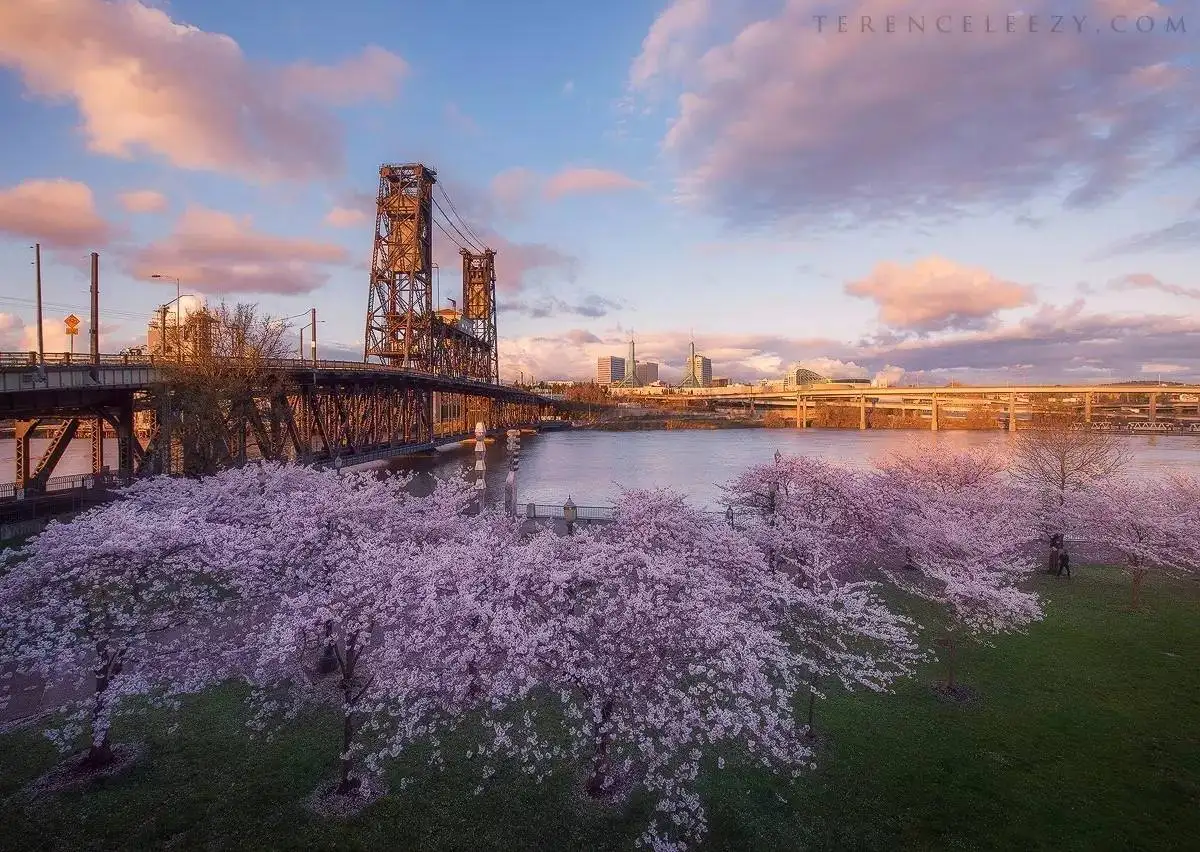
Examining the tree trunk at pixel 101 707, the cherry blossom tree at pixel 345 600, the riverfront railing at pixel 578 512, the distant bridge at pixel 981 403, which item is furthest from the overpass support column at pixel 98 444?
the distant bridge at pixel 981 403

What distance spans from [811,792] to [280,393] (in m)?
38.1

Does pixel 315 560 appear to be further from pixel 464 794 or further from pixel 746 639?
pixel 746 639

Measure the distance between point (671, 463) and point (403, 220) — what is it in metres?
52.8

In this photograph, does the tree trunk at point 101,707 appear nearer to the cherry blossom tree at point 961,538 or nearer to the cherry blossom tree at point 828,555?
the cherry blossom tree at point 828,555

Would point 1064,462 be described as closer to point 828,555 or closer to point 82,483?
point 828,555

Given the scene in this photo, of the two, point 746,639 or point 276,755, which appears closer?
point 746,639

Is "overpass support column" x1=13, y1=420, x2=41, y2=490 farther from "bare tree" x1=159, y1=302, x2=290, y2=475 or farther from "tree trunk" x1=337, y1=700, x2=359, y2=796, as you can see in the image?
"tree trunk" x1=337, y1=700, x2=359, y2=796

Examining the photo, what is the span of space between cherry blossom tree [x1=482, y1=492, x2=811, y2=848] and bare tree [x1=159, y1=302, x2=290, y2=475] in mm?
28075

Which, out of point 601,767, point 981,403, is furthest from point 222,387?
point 981,403

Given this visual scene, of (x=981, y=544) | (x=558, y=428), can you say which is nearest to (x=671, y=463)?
(x=981, y=544)

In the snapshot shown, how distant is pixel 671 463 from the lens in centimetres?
6981

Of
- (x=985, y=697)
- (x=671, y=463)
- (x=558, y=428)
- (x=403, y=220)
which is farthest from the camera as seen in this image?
(x=558, y=428)

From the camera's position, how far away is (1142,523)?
21734mm

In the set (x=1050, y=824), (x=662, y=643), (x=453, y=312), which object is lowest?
(x=1050, y=824)
